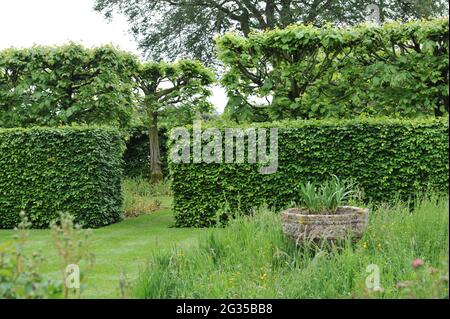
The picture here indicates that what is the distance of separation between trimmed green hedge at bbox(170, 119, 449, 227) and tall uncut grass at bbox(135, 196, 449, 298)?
183 centimetres

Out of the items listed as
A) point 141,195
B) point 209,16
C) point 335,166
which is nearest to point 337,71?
point 335,166

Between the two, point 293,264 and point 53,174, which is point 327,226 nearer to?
point 293,264

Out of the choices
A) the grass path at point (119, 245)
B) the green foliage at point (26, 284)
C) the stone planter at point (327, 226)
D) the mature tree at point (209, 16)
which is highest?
the mature tree at point (209, 16)

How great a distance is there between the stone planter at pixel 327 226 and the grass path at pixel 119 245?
1.30m

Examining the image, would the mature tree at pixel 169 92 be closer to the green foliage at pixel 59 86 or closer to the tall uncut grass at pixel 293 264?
the green foliage at pixel 59 86

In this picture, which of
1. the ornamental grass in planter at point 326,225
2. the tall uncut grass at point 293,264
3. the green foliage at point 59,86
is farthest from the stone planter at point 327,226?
the green foliage at point 59,86

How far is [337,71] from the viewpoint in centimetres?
994

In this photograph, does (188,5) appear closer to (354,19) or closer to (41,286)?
(354,19)

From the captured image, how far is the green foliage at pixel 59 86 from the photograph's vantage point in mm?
10883

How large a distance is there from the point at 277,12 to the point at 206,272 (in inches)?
716

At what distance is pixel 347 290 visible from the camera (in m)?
4.57

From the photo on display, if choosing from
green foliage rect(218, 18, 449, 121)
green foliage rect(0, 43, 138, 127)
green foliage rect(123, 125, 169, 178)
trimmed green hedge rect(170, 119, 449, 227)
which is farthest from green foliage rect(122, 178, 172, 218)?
green foliage rect(218, 18, 449, 121)

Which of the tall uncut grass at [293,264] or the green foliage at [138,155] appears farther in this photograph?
the green foliage at [138,155]
